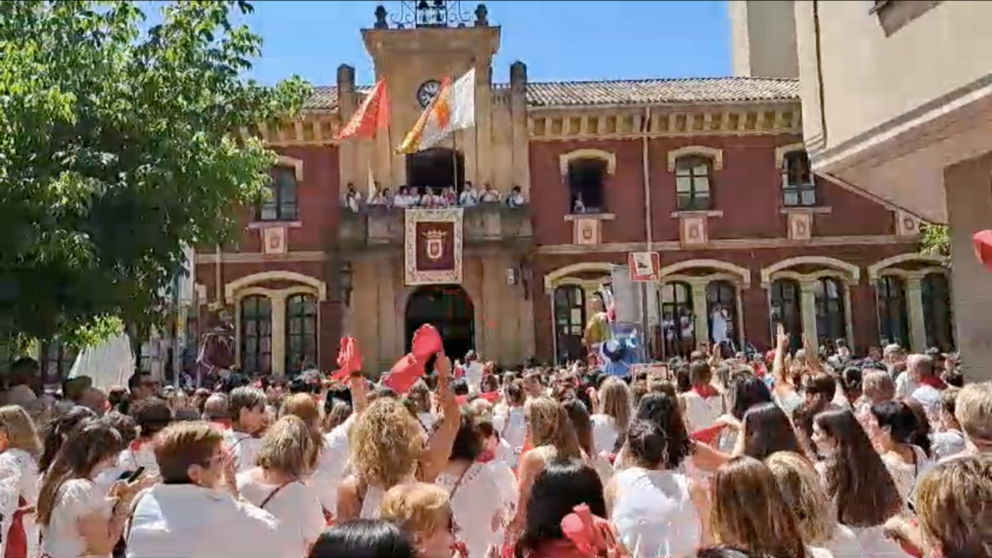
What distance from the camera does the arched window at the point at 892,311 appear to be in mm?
25594

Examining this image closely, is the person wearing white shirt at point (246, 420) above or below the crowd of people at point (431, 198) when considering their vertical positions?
below

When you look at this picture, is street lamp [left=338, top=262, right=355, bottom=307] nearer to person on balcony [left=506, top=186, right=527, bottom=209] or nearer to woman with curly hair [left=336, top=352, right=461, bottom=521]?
person on balcony [left=506, top=186, right=527, bottom=209]

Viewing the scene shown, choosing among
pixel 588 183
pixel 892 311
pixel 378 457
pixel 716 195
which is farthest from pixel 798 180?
pixel 378 457

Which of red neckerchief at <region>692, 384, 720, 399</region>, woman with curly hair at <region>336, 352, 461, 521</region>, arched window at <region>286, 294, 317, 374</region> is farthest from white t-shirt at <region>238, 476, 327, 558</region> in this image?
arched window at <region>286, 294, 317, 374</region>

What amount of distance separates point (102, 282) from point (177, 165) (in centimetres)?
170

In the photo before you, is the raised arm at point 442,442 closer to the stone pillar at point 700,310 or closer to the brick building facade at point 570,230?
the brick building facade at point 570,230

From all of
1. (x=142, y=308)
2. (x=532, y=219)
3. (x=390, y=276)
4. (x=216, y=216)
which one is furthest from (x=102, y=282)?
(x=532, y=219)

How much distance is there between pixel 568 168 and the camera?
25578 millimetres

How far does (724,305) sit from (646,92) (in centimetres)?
604

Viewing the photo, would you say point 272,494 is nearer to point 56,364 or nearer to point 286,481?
point 286,481

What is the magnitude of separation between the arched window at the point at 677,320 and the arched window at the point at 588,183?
275cm

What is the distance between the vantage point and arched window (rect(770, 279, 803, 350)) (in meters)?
25.5

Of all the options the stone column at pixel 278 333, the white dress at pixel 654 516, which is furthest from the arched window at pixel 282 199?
the white dress at pixel 654 516

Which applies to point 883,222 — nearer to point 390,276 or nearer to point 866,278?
point 866,278
